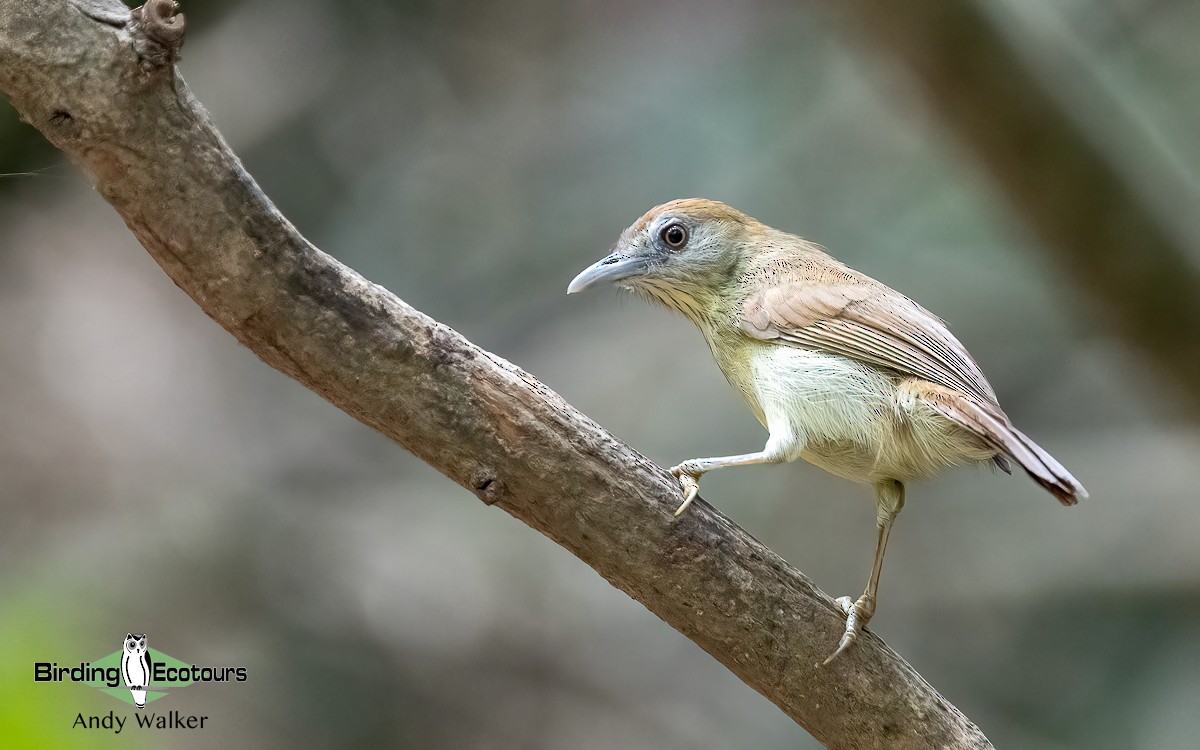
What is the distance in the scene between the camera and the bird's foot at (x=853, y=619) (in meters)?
2.66

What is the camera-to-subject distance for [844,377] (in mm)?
2771

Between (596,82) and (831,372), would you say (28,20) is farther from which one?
(596,82)

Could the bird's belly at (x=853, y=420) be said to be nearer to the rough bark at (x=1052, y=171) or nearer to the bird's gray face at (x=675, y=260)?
the bird's gray face at (x=675, y=260)

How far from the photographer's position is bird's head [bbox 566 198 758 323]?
323 cm

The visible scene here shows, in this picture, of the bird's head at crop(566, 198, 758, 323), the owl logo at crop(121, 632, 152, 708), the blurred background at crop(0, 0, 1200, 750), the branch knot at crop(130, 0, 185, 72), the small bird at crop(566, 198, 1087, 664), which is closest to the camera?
the branch knot at crop(130, 0, 185, 72)

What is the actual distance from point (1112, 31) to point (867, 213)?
67.5 inches

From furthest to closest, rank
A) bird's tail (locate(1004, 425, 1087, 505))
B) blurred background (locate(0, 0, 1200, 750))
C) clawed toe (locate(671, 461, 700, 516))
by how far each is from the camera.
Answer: blurred background (locate(0, 0, 1200, 750)) < clawed toe (locate(671, 461, 700, 516)) < bird's tail (locate(1004, 425, 1087, 505))

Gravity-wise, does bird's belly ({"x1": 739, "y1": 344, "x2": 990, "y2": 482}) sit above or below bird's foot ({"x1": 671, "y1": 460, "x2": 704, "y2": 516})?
above

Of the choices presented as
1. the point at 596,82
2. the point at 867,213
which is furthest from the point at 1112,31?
the point at 596,82

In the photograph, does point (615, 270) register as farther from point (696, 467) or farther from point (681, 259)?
point (696, 467)

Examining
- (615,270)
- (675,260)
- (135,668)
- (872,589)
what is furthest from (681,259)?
(135,668)

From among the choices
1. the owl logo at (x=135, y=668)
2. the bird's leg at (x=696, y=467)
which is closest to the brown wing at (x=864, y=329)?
the bird's leg at (x=696, y=467)

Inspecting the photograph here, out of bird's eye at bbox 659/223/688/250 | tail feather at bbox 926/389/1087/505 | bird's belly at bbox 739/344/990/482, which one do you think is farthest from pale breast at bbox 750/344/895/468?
bird's eye at bbox 659/223/688/250

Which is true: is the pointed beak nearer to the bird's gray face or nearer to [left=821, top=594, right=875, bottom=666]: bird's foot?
the bird's gray face
